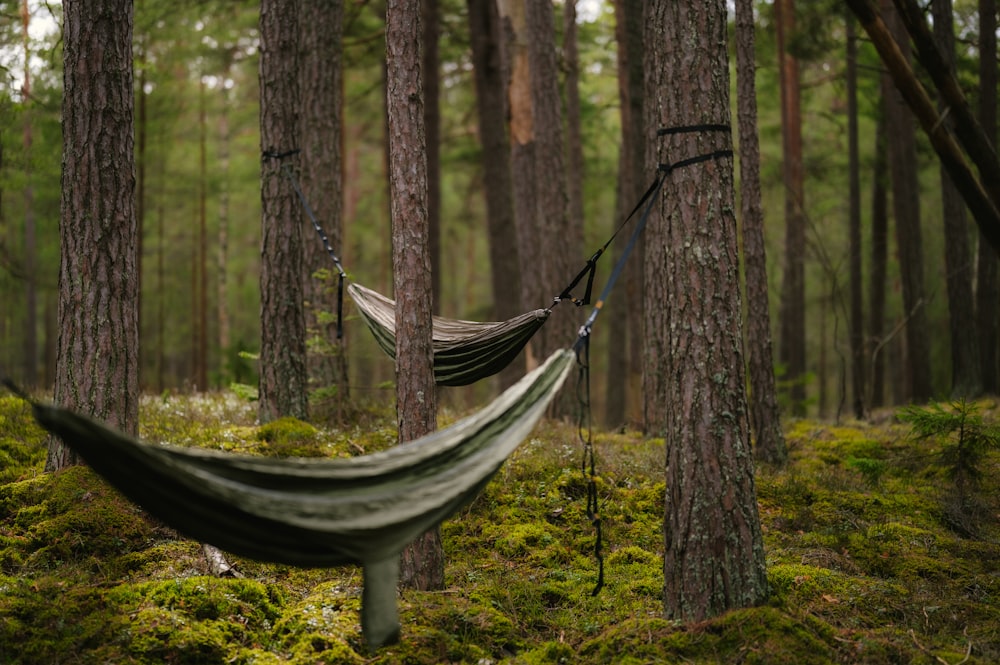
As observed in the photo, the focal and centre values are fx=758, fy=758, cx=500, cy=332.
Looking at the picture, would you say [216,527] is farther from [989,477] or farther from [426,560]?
[989,477]

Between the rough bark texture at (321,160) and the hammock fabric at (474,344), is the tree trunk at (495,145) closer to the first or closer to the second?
the rough bark texture at (321,160)

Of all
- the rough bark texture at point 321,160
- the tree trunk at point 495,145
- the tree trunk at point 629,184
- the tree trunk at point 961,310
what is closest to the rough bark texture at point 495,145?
the tree trunk at point 495,145

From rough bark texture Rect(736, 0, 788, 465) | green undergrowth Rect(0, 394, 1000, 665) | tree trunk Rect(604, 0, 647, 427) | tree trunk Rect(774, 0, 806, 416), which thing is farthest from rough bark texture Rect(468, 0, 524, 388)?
green undergrowth Rect(0, 394, 1000, 665)

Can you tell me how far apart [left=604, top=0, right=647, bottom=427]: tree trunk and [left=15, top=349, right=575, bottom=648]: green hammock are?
5060 millimetres

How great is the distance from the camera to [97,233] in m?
4.14

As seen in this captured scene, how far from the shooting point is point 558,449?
554 centimetres

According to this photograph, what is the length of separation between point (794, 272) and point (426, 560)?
844 centimetres

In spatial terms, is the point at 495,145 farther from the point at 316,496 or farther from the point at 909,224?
the point at 316,496

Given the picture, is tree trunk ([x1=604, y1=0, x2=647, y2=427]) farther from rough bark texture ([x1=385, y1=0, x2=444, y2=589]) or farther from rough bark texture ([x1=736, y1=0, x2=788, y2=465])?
rough bark texture ([x1=385, y1=0, x2=444, y2=589])

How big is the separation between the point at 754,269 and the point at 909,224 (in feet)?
14.9

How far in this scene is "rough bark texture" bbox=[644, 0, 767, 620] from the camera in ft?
10.8

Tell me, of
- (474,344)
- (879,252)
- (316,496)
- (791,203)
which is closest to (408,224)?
(474,344)

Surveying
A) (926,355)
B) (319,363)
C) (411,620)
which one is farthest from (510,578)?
(926,355)

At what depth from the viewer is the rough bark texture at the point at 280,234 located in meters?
5.64
